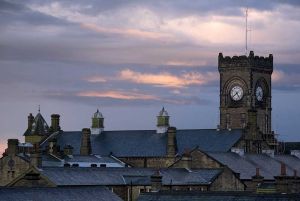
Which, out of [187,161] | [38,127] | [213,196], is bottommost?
[213,196]

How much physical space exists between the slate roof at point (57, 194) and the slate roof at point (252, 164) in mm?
33094

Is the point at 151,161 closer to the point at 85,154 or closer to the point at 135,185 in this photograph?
the point at 85,154

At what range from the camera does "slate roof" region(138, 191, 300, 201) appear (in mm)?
57344

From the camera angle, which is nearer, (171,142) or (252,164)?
(252,164)

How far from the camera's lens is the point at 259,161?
108312 millimetres

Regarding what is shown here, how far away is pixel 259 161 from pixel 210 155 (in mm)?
7610

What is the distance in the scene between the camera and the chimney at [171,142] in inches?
4542

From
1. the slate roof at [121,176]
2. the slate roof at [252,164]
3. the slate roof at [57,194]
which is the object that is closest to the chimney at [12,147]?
the slate roof at [121,176]

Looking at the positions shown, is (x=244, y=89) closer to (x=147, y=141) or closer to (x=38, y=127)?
(x=147, y=141)

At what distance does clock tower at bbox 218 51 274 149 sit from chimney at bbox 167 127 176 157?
30.6m

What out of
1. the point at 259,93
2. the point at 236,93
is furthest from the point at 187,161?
the point at 259,93

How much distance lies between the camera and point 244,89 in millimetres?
149625

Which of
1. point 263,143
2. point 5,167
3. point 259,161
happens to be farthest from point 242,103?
point 5,167

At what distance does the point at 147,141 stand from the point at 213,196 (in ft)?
202
